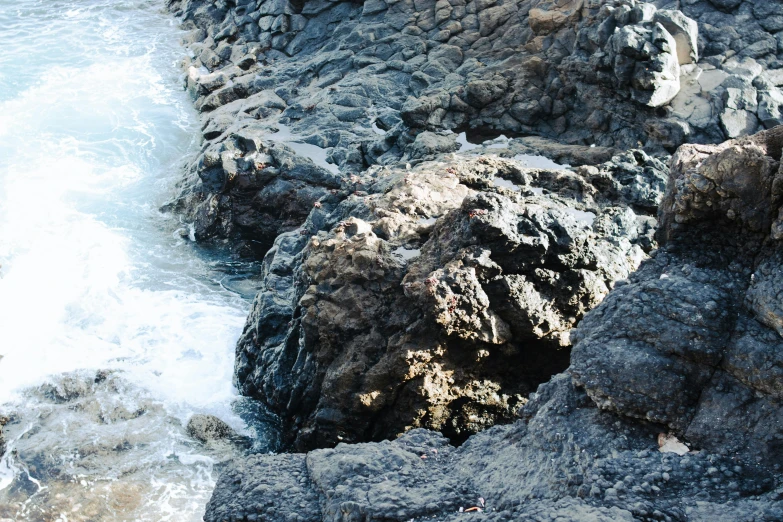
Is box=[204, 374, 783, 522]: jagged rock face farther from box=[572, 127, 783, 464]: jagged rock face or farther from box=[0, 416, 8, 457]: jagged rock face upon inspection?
box=[0, 416, 8, 457]: jagged rock face

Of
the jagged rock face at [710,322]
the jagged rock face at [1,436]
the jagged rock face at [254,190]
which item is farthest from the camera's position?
the jagged rock face at [254,190]

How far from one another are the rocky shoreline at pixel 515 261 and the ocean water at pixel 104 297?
139 cm

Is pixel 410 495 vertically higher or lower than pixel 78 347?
higher

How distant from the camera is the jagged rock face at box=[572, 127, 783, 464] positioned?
6395 millimetres

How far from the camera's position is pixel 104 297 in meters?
17.3

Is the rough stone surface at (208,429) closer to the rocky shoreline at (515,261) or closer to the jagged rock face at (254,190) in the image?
the rocky shoreline at (515,261)

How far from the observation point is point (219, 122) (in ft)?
76.8

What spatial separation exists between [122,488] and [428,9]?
17335 millimetres

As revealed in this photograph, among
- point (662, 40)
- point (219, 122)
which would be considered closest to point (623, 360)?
point (662, 40)

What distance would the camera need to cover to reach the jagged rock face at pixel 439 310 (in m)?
10.6

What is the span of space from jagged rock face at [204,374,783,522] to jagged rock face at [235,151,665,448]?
7.05ft

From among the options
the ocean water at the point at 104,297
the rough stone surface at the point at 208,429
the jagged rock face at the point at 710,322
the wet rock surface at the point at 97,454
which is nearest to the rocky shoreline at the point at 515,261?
the jagged rock face at the point at 710,322

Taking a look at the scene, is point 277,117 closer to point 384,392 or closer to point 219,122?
point 219,122

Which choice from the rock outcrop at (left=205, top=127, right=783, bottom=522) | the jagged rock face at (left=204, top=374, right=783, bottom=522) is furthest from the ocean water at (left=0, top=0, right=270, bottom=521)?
the rock outcrop at (left=205, top=127, right=783, bottom=522)
